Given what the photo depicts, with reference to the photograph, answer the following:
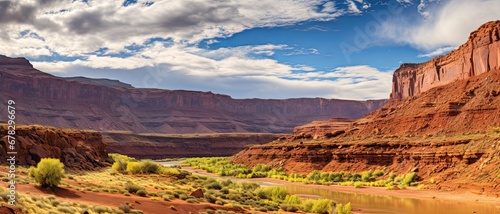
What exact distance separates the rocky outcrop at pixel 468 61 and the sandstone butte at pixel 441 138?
126mm

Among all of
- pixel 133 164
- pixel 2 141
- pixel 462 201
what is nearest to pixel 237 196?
pixel 133 164

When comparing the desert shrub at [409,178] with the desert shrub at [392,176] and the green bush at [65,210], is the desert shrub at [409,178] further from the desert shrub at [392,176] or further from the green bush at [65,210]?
the green bush at [65,210]

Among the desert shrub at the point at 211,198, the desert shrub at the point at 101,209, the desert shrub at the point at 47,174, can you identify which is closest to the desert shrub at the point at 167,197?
the desert shrub at the point at 211,198

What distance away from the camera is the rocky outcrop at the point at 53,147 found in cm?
2955

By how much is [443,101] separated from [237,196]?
147 ft

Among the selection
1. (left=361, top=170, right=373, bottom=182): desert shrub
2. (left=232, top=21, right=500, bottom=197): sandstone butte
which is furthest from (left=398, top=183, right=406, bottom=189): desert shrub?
(left=361, top=170, right=373, bottom=182): desert shrub

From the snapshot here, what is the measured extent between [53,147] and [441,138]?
3827cm

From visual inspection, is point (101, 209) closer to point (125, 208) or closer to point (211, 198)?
point (125, 208)

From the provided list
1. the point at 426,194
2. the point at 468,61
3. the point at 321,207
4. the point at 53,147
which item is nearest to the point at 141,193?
the point at 321,207

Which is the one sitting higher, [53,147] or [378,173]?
[53,147]

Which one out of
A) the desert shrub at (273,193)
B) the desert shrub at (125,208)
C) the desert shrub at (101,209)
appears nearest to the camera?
the desert shrub at (101,209)

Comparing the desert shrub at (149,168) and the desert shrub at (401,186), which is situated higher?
the desert shrub at (149,168)

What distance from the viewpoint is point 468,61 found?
66625mm

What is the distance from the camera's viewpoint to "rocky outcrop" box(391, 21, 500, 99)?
61.5 meters
